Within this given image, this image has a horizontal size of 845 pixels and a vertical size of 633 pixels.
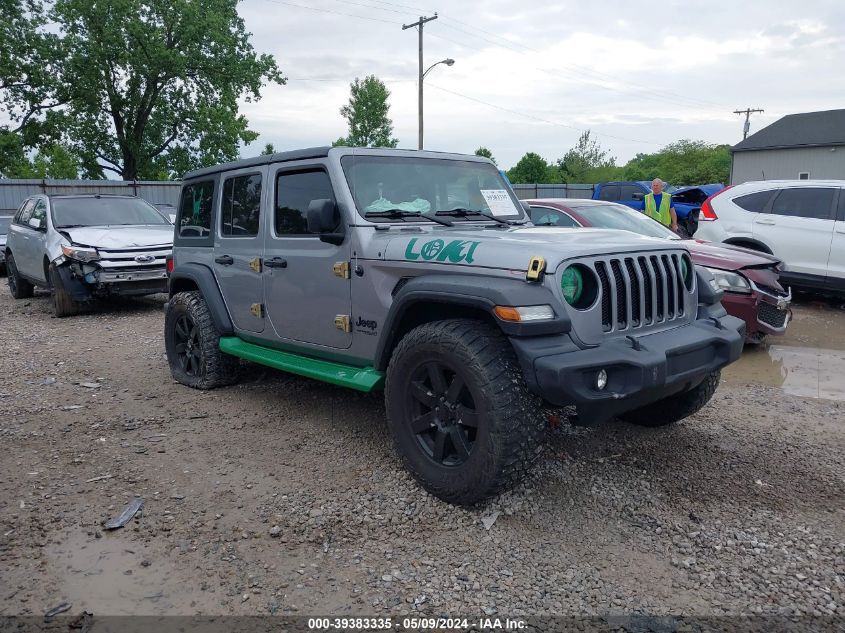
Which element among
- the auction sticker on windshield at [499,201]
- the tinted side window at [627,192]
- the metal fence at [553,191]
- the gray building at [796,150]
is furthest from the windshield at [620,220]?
the gray building at [796,150]

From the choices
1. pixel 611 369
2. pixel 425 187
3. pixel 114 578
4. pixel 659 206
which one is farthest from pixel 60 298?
pixel 659 206

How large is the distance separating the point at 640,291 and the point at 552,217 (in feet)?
14.2

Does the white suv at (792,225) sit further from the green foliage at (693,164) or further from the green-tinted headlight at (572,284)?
the green foliage at (693,164)

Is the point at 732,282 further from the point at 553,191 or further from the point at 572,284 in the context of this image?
the point at 553,191

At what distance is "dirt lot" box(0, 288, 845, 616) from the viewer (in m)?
2.73

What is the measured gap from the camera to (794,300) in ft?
31.9

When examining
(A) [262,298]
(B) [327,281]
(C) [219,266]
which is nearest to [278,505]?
(B) [327,281]

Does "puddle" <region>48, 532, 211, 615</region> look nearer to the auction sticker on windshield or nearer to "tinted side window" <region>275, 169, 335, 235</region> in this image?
"tinted side window" <region>275, 169, 335, 235</region>

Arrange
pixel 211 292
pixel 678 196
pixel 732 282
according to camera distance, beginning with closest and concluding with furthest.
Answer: pixel 211 292
pixel 732 282
pixel 678 196

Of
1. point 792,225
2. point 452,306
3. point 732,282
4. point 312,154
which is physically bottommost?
point 732,282

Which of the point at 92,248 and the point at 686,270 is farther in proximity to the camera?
the point at 92,248

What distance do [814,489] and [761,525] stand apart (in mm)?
638

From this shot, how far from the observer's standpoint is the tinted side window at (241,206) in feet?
15.8

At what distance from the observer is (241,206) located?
16.4 feet
